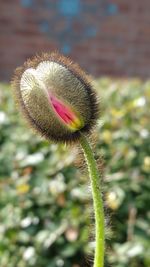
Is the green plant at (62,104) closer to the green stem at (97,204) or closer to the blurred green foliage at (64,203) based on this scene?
the green stem at (97,204)

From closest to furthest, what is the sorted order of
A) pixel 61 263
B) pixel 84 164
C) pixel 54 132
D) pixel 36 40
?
pixel 54 132 < pixel 84 164 < pixel 61 263 < pixel 36 40

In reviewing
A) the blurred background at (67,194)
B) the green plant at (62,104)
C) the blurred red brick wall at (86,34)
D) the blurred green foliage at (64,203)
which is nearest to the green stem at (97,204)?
the green plant at (62,104)

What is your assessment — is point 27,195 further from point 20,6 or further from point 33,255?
point 20,6

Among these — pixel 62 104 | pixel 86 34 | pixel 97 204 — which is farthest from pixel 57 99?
pixel 86 34

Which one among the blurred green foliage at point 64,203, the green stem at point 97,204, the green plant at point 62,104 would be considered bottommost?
the green stem at point 97,204

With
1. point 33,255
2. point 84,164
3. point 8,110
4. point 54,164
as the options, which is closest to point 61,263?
point 33,255

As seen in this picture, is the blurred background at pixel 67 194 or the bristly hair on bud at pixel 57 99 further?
the blurred background at pixel 67 194

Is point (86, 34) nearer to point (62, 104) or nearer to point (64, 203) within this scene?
point (64, 203)

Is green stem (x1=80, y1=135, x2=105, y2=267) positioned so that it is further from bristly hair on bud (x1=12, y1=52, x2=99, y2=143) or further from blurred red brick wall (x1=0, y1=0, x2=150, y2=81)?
blurred red brick wall (x1=0, y1=0, x2=150, y2=81)
